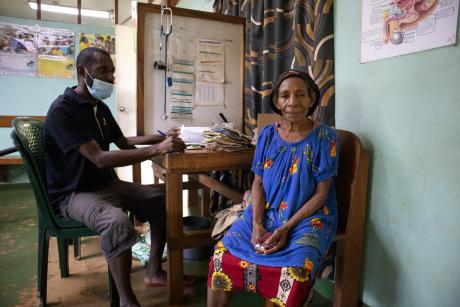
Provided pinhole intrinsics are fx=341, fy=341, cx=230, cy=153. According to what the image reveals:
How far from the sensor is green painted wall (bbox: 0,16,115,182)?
506 cm

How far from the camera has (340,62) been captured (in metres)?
1.70

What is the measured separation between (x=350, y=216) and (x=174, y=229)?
85 cm

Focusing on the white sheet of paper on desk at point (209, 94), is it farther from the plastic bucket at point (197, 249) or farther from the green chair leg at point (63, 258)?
the green chair leg at point (63, 258)

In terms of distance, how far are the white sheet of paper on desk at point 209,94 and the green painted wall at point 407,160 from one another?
883mm

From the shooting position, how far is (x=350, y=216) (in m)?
1.51

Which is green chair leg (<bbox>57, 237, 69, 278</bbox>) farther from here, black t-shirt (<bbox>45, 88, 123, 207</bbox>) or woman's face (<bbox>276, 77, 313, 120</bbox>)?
woman's face (<bbox>276, 77, 313, 120</bbox>)

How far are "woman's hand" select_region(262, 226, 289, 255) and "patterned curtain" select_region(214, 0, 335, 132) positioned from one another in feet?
2.32

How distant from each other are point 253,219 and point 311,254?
1.03 feet

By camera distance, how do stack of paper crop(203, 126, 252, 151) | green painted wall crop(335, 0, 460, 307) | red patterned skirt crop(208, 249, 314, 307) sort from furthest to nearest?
stack of paper crop(203, 126, 252, 151), green painted wall crop(335, 0, 460, 307), red patterned skirt crop(208, 249, 314, 307)

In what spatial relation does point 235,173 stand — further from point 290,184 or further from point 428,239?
point 428,239

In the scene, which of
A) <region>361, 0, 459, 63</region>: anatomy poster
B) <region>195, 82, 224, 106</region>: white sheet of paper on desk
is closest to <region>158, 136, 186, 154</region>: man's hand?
<region>195, 82, 224, 106</region>: white sheet of paper on desk

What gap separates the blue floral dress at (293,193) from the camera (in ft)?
4.15

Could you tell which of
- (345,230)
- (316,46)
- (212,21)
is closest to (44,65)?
(212,21)

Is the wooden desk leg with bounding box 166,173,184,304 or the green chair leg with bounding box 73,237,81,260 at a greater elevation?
the wooden desk leg with bounding box 166,173,184,304
